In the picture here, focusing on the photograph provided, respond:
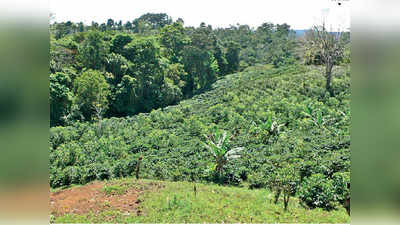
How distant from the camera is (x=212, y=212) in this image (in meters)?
4.79

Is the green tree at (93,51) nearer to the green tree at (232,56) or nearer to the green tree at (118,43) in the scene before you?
the green tree at (118,43)

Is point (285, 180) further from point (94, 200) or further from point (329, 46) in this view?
point (329, 46)

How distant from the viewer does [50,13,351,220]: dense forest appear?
23.0 ft

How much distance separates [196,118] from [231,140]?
10.2 ft

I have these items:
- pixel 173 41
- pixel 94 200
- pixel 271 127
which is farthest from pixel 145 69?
pixel 94 200

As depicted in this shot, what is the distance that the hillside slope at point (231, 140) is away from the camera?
24.2 feet

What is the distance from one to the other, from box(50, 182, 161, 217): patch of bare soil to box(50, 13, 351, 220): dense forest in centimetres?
106

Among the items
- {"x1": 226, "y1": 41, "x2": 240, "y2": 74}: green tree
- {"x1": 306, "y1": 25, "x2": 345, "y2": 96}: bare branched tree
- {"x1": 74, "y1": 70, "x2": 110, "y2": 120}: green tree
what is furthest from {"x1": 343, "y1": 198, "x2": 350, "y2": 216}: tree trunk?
{"x1": 226, "y1": 41, "x2": 240, "y2": 74}: green tree

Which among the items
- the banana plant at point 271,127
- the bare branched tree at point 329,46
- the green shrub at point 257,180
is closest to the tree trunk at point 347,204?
the green shrub at point 257,180

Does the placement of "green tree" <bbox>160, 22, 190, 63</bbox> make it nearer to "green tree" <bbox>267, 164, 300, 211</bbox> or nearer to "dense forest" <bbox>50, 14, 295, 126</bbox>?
"dense forest" <bbox>50, 14, 295, 126</bbox>

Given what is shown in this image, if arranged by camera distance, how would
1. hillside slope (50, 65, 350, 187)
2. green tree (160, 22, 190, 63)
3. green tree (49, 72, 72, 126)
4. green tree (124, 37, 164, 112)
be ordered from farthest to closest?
1. green tree (160, 22, 190, 63)
2. green tree (124, 37, 164, 112)
3. green tree (49, 72, 72, 126)
4. hillside slope (50, 65, 350, 187)

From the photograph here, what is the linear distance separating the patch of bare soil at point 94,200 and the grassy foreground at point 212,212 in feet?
0.58

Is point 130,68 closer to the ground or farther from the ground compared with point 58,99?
farther from the ground
